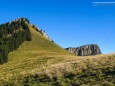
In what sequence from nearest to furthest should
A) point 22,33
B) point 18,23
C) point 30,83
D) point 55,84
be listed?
point 55,84 < point 30,83 < point 22,33 < point 18,23

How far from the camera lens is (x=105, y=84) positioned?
3769 centimetres

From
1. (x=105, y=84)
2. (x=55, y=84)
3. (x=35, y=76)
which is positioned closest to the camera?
(x=105, y=84)

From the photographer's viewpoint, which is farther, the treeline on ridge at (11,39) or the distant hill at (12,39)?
the distant hill at (12,39)

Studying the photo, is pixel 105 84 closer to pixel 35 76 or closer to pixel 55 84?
pixel 55 84

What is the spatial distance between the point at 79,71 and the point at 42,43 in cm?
8009

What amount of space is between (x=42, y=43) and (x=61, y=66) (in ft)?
251

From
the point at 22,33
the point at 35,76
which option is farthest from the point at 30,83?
the point at 22,33

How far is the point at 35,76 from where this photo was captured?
158 feet

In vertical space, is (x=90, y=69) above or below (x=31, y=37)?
below

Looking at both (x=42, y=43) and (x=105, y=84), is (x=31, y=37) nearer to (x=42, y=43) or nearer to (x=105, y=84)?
(x=42, y=43)

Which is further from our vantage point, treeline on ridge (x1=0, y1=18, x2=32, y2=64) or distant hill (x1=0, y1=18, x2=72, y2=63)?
distant hill (x1=0, y1=18, x2=72, y2=63)

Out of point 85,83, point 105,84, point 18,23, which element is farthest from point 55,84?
point 18,23

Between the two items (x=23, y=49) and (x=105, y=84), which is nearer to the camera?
(x=105, y=84)

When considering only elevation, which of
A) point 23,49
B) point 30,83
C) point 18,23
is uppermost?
point 18,23
